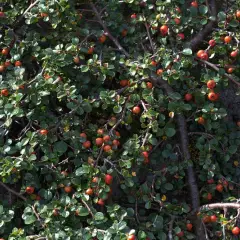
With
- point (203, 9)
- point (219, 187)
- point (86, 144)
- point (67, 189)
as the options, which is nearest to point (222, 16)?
point (203, 9)

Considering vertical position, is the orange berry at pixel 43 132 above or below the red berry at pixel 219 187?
above

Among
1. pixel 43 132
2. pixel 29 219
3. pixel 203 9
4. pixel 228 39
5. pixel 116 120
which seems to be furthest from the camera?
pixel 203 9

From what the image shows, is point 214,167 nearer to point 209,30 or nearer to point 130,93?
point 130,93

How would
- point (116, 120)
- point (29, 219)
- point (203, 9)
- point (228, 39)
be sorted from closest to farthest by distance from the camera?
point (29, 219)
point (116, 120)
point (228, 39)
point (203, 9)

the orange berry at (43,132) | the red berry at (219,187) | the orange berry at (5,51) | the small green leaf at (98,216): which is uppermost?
the orange berry at (5,51)

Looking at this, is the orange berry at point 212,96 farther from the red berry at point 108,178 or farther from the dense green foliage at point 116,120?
the red berry at point 108,178

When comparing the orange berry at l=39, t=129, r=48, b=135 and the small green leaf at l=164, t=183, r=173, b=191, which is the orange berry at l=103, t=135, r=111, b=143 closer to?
the orange berry at l=39, t=129, r=48, b=135

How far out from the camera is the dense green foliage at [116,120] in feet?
7.41

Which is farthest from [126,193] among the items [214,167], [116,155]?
[214,167]

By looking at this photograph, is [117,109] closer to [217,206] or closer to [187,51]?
[187,51]

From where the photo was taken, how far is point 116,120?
94.9 inches

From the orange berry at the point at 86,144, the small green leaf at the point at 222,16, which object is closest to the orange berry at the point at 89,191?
the orange berry at the point at 86,144

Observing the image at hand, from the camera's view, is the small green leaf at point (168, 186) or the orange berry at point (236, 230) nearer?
the orange berry at point (236, 230)

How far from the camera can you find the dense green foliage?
226 centimetres
